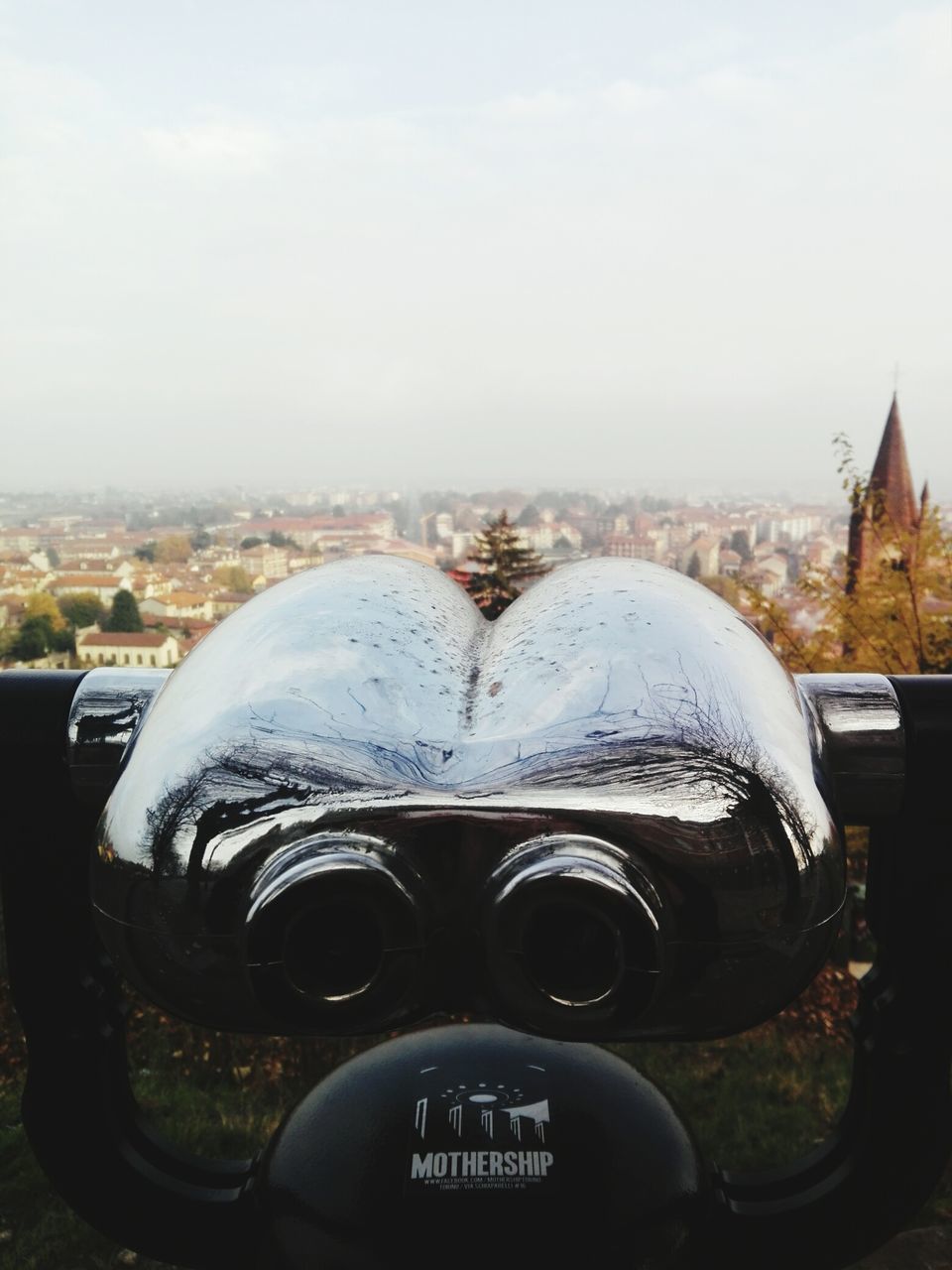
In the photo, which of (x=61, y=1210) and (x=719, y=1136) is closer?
(x=61, y=1210)

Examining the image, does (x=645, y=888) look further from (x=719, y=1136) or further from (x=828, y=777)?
(x=719, y=1136)

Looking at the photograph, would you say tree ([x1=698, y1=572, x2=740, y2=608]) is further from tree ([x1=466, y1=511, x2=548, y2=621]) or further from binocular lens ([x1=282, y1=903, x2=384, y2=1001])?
binocular lens ([x1=282, y1=903, x2=384, y2=1001])

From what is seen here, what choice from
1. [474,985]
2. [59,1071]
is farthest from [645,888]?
[59,1071]

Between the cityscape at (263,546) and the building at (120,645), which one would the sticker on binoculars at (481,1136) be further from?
the building at (120,645)

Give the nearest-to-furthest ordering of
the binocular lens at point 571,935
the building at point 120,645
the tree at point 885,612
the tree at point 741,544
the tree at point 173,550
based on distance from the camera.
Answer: the binocular lens at point 571,935 < the tree at point 885,612 < the building at point 120,645 < the tree at point 173,550 < the tree at point 741,544

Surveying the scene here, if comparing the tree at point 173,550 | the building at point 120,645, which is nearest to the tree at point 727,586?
the building at point 120,645

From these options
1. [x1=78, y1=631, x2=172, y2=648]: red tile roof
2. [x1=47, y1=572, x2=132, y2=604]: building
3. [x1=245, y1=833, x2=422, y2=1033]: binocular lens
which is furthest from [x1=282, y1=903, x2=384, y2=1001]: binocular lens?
[x1=47, y1=572, x2=132, y2=604]: building
